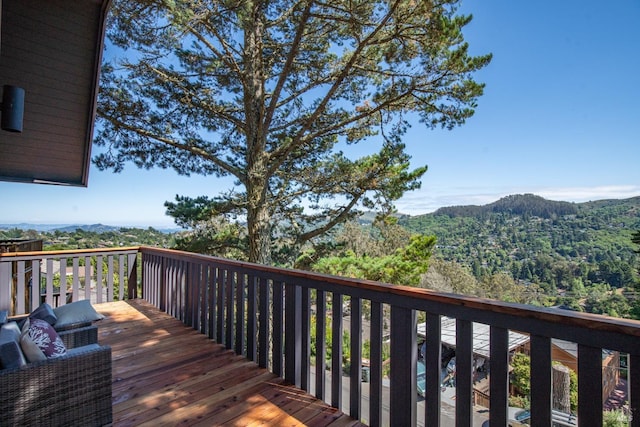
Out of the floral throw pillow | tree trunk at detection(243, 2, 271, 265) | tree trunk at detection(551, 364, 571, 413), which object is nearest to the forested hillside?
tree trunk at detection(243, 2, 271, 265)

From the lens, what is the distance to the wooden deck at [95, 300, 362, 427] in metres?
2.08

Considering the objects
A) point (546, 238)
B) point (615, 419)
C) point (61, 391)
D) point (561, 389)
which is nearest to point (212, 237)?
point (61, 391)

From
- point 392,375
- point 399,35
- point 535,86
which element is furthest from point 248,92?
point 535,86

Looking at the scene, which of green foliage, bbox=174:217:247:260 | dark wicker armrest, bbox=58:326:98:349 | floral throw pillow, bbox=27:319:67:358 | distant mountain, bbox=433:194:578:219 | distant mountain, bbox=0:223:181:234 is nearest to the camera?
floral throw pillow, bbox=27:319:67:358

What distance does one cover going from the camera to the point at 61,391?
5.76 ft

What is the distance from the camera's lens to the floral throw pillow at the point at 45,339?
5.87ft

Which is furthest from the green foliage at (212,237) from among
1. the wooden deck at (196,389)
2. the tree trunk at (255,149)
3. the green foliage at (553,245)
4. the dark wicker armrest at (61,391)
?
the dark wicker armrest at (61,391)

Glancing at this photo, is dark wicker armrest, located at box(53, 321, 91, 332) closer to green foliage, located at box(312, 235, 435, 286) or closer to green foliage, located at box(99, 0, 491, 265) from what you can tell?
green foliage, located at box(99, 0, 491, 265)

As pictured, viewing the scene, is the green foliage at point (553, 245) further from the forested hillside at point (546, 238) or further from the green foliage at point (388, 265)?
the green foliage at point (388, 265)

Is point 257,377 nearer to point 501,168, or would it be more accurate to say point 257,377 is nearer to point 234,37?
point 234,37

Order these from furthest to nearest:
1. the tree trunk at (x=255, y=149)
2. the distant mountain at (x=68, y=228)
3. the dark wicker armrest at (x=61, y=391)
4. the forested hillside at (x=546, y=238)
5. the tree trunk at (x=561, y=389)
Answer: the forested hillside at (x=546, y=238) < the distant mountain at (x=68, y=228) < the tree trunk at (x=255, y=149) < the tree trunk at (x=561, y=389) < the dark wicker armrest at (x=61, y=391)

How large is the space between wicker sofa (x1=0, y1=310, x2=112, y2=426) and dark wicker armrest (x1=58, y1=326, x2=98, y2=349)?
614 mm

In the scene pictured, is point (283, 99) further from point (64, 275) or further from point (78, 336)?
point (78, 336)

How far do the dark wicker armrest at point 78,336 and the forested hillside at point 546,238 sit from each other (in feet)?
28.0
